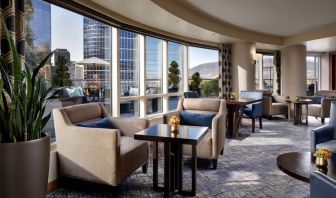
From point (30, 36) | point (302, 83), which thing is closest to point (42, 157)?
point (30, 36)

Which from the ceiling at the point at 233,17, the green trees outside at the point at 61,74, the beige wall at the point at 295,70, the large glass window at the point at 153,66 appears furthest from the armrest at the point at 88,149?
the beige wall at the point at 295,70

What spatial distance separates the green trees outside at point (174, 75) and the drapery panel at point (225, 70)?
1.71 metres

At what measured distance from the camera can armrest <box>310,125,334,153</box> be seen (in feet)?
10.5

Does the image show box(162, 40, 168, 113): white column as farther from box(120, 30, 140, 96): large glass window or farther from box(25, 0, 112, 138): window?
box(25, 0, 112, 138): window

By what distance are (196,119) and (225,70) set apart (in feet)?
15.7

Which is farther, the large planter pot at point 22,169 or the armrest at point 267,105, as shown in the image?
the armrest at point 267,105

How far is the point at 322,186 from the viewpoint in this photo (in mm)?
1066

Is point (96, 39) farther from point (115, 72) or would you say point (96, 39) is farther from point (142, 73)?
point (142, 73)

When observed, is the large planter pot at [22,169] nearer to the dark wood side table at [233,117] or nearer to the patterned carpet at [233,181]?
the patterned carpet at [233,181]

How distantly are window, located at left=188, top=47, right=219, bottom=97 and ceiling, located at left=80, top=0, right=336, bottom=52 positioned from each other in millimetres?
517

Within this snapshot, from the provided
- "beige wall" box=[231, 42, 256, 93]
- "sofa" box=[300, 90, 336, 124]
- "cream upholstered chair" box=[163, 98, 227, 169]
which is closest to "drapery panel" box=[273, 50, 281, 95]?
"sofa" box=[300, 90, 336, 124]

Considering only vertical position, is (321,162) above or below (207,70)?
below

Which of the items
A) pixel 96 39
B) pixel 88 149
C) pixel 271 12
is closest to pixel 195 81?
pixel 271 12

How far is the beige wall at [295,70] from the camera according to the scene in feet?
29.2
